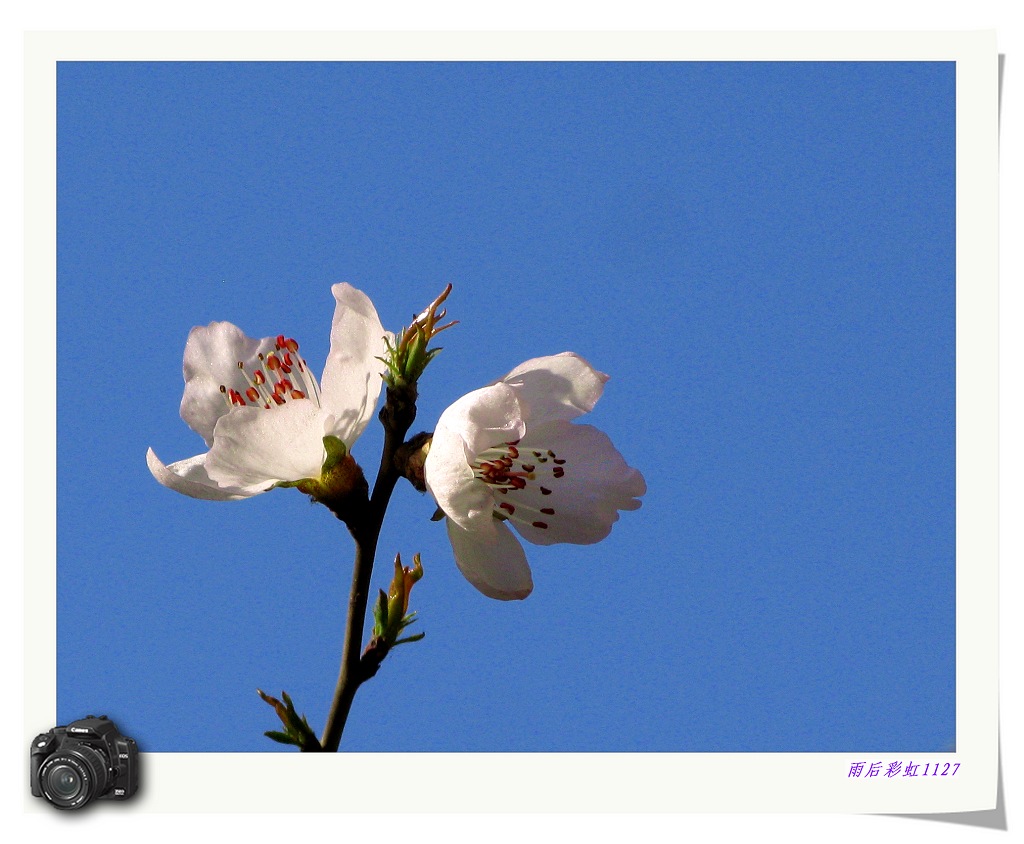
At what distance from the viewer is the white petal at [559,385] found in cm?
129

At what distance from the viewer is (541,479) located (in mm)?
1322

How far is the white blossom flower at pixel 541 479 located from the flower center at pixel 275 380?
24cm

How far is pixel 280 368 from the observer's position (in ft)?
4.50

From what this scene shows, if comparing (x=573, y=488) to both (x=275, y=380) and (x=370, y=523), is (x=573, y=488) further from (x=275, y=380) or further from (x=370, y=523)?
(x=275, y=380)

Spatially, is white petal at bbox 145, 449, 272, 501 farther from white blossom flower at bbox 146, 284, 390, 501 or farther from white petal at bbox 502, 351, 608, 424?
white petal at bbox 502, 351, 608, 424
